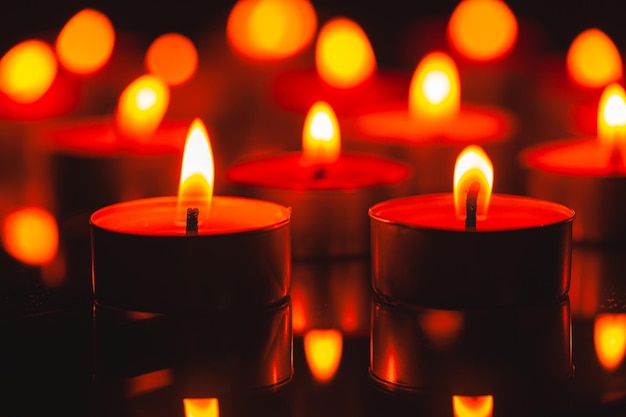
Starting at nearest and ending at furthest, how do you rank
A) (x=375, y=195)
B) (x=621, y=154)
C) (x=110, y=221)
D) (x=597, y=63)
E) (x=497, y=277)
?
(x=497, y=277), (x=110, y=221), (x=375, y=195), (x=621, y=154), (x=597, y=63)

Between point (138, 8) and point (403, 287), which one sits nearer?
point (403, 287)

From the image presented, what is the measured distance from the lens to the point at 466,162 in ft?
4.11

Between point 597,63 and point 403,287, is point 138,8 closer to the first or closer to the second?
point 597,63

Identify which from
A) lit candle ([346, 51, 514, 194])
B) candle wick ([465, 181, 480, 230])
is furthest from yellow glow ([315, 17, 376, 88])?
candle wick ([465, 181, 480, 230])

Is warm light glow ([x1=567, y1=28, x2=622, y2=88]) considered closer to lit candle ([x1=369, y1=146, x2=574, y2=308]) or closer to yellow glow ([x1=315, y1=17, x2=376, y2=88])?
yellow glow ([x1=315, y1=17, x2=376, y2=88])

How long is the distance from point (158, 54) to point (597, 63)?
100 cm

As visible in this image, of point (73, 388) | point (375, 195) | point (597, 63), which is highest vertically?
point (597, 63)

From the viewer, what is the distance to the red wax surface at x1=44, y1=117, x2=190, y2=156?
1.67 meters

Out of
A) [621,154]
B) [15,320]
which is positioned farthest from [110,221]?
[621,154]

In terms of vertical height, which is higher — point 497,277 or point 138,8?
point 138,8

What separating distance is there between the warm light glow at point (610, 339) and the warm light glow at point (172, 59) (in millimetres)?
1473

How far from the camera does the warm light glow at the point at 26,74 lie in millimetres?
Answer: 2105

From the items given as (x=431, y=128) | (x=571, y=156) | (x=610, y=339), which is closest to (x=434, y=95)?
(x=431, y=128)

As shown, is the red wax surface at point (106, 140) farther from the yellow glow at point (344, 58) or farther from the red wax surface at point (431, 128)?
the yellow glow at point (344, 58)
